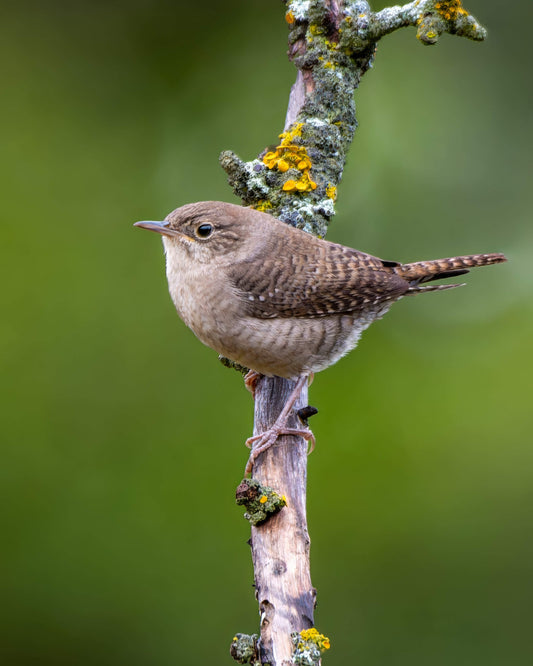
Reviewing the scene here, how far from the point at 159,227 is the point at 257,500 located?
1.24 metres

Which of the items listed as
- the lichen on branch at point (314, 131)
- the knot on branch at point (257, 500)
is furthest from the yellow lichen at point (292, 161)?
the knot on branch at point (257, 500)

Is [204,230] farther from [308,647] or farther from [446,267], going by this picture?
[308,647]

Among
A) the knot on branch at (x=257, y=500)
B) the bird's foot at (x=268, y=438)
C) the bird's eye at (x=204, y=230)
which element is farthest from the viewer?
the bird's eye at (x=204, y=230)

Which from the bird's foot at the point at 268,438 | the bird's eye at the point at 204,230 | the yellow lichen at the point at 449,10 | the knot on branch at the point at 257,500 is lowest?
the knot on branch at the point at 257,500

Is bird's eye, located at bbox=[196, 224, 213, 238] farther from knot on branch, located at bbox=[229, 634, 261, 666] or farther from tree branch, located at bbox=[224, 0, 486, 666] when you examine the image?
knot on branch, located at bbox=[229, 634, 261, 666]

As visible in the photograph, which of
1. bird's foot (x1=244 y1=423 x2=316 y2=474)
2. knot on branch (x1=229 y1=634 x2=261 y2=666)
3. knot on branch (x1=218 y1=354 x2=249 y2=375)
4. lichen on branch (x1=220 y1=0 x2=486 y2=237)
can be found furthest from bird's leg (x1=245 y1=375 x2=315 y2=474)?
lichen on branch (x1=220 y1=0 x2=486 y2=237)

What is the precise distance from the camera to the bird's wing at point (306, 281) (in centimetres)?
320

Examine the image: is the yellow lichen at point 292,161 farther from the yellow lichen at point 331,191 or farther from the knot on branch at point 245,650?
the knot on branch at point 245,650

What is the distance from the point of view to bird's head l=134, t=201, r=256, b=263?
3.25 metres

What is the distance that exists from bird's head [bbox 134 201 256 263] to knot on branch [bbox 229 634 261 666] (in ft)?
5.14

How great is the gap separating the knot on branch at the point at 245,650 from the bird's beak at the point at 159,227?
164cm

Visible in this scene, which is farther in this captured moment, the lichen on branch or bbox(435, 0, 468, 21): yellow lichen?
the lichen on branch

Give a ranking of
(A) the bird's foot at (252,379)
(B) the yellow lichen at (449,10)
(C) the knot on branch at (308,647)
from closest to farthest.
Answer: (C) the knot on branch at (308,647) < (B) the yellow lichen at (449,10) < (A) the bird's foot at (252,379)

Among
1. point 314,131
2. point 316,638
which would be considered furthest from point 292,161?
point 316,638
